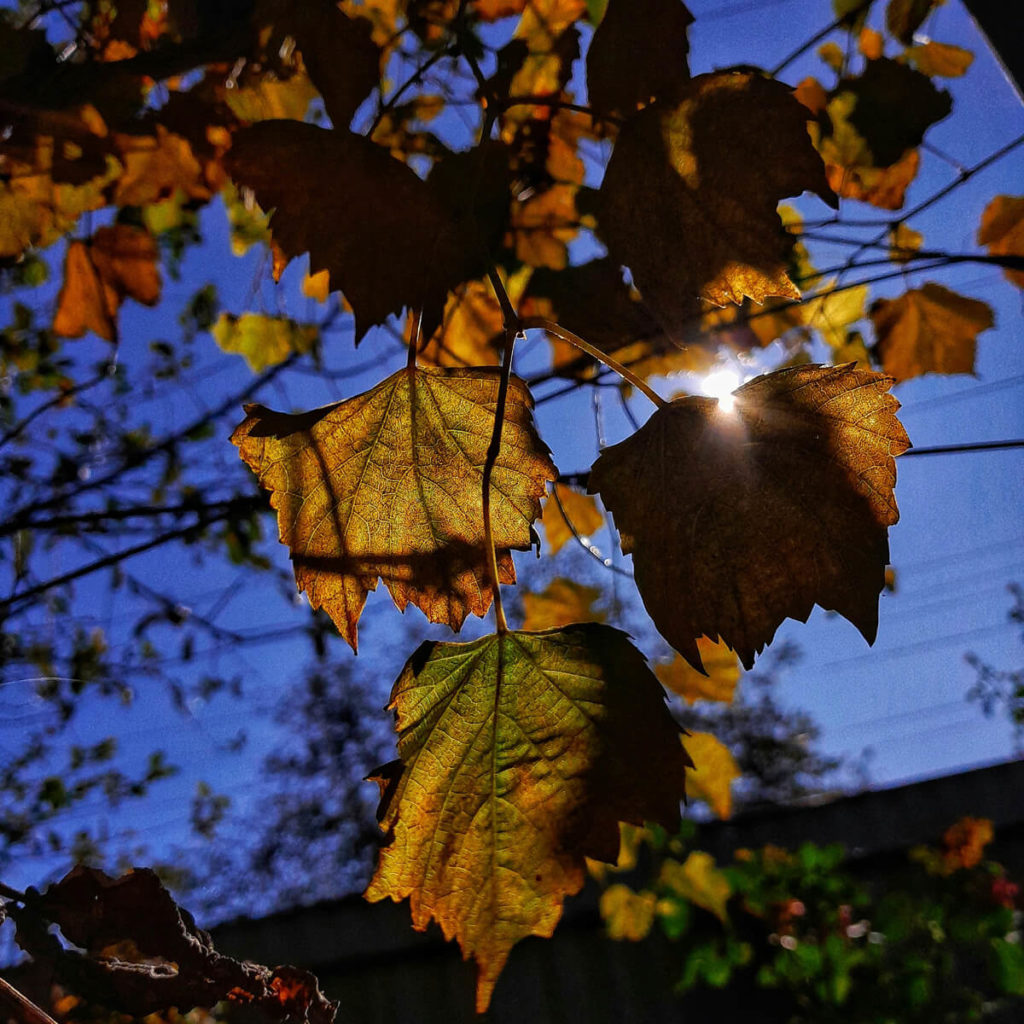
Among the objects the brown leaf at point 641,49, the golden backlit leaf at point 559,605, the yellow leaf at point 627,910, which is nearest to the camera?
the brown leaf at point 641,49

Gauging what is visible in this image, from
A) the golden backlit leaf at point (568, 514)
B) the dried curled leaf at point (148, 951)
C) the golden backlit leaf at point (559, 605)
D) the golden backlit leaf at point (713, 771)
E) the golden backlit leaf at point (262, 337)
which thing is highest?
the golden backlit leaf at point (262, 337)

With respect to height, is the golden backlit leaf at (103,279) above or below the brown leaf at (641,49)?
above

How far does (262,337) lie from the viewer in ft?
4.31

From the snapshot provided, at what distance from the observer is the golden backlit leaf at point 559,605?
2.70 ft

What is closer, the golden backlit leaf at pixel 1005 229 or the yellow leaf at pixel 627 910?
the golden backlit leaf at pixel 1005 229

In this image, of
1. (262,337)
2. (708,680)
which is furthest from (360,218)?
(262,337)

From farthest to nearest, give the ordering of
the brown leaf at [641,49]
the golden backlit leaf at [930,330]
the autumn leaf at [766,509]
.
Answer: the golden backlit leaf at [930,330] → the brown leaf at [641,49] → the autumn leaf at [766,509]

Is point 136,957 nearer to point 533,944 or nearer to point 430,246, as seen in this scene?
point 430,246

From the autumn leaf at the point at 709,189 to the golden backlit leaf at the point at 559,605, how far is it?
0.48 m

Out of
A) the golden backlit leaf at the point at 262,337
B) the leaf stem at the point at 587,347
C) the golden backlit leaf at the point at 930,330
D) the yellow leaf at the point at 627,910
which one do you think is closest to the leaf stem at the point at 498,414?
the leaf stem at the point at 587,347

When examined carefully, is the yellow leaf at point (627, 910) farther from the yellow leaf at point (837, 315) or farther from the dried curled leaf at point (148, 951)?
the dried curled leaf at point (148, 951)

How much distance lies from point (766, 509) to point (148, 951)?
1.05 ft

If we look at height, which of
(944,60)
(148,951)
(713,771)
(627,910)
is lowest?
(627,910)

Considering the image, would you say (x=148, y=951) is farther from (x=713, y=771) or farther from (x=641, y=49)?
(x=713, y=771)
